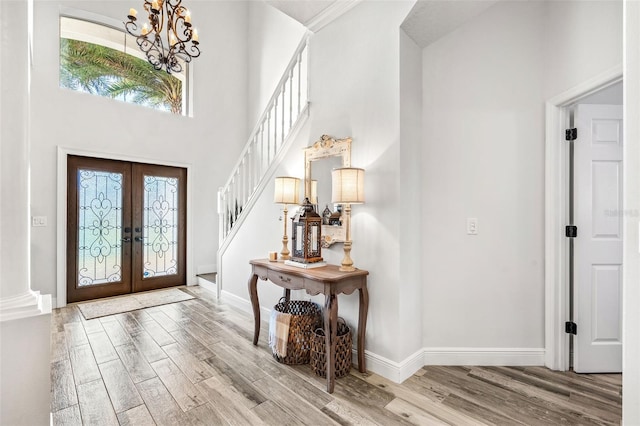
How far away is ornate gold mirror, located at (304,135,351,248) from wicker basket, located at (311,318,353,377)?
0.80m

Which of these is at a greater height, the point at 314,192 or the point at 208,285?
the point at 314,192

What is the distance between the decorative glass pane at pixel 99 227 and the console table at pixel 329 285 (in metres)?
2.94

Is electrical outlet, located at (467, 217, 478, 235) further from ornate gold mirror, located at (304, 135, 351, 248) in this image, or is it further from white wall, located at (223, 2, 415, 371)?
ornate gold mirror, located at (304, 135, 351, 248)

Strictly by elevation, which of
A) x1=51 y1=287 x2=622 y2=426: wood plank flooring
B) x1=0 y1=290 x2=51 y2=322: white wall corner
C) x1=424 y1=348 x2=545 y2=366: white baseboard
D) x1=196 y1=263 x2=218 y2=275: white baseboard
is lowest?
x1=51 y1=287 x2=622 y2=426: wood plank flooring

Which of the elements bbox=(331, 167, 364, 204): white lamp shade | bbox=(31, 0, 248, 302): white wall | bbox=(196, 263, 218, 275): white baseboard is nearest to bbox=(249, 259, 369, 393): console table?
bbox=(331, 167, 364, 204): white lamp shade

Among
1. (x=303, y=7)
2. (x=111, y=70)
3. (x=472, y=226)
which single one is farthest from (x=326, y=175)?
(x=111, y=70)

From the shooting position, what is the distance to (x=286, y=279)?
8.27 feet

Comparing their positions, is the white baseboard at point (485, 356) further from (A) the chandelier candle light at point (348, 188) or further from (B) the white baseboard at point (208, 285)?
(B) the white baseboard at point (208, 285)

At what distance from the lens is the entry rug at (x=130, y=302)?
3.73m

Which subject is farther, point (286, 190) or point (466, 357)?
point (286, 190)

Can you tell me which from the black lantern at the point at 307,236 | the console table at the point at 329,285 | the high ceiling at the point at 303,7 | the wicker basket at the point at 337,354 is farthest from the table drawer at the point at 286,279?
the high ceiling at the point at 303,7

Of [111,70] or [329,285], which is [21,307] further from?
[111,70]

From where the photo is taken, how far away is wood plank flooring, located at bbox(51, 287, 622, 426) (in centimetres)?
183

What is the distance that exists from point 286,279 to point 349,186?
938 millimetres
